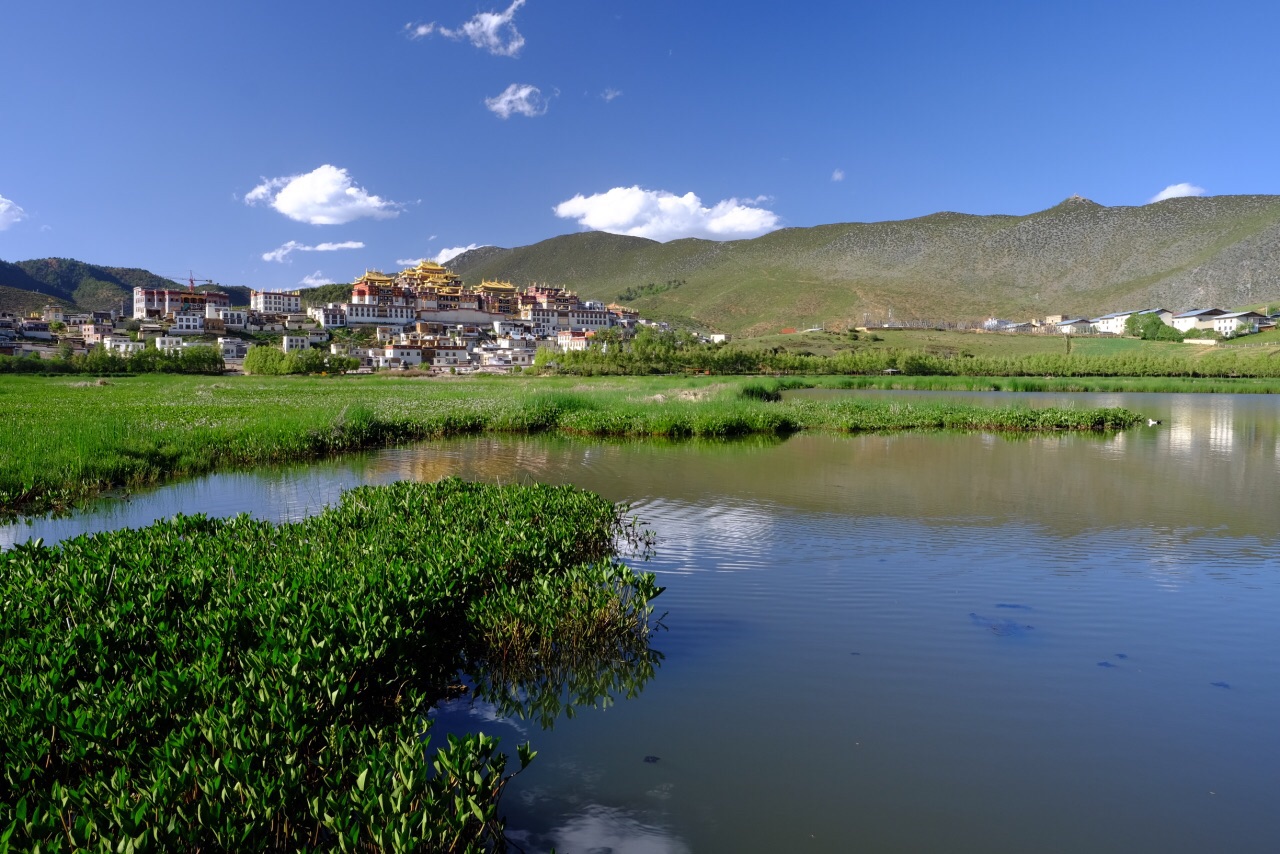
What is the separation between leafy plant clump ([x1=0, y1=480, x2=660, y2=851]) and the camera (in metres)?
3.52

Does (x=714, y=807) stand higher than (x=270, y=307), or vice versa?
(x=270, y=307)

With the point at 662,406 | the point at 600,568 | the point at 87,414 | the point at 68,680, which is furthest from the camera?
the point at 662,406

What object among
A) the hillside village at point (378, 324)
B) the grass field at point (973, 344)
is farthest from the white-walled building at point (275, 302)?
the grass field at point (973, 344)

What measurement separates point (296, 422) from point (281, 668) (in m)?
18.4

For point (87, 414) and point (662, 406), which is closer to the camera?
point (87, 414)

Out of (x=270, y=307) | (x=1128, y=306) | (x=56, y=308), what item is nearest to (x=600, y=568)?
(x=1128, y=306)

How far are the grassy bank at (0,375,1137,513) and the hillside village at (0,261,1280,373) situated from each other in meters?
49.6

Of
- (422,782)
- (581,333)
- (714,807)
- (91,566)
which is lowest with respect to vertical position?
(714,807)

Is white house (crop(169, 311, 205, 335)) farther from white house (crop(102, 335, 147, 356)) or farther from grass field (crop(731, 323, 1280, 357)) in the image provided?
grass field (crop(731, 323, 1280, 357))

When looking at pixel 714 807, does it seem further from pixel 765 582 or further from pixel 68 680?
pixel 765 582

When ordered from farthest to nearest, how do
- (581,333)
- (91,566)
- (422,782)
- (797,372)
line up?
(581,333)
(797,372)
(91,566)
(422,782)

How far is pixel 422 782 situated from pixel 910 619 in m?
5.75

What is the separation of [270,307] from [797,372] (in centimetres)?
11776

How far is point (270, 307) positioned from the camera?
149 metres
